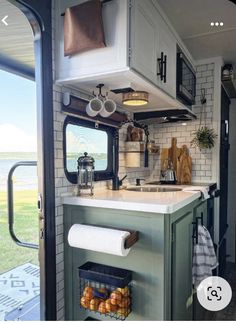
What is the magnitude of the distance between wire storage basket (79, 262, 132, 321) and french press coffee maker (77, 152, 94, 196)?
462 mm

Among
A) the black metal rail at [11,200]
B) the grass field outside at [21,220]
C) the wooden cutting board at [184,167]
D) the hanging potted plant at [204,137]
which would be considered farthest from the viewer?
the wooden cutting board at [184,167]

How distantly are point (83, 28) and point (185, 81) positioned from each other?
125 cm

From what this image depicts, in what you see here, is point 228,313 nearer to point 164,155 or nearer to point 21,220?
point 164,155

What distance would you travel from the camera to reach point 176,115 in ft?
7.84

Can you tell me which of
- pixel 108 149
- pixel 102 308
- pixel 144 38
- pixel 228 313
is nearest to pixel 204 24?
pixel 144 38

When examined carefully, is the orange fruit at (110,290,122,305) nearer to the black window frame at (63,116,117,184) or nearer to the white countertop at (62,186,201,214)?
the white countertop at (62,186,201,214)

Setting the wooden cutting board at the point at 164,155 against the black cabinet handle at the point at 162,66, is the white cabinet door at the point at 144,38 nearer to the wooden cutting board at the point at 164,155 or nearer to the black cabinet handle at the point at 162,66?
the black cabinet handle at the point at 162,66

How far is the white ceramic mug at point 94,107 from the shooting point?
169 centimetres

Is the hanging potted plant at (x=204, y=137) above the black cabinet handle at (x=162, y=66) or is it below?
below

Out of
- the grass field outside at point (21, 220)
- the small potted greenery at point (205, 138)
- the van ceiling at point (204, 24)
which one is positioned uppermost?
the van ceiling at point (204, 24)

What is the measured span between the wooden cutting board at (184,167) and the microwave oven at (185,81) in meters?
0.53

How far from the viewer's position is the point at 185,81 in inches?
91.7

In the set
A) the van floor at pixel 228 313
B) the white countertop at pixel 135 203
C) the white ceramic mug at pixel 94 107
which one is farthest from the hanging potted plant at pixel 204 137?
the van floor at pixel 228 313

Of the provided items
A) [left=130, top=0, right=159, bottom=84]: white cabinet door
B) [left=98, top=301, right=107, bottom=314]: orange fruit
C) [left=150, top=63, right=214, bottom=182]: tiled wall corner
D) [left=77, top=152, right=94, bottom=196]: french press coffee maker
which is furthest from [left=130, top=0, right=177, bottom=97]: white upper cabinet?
[left=98, top=301, right=107, bottom=314]: orange fruit
